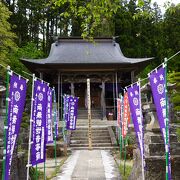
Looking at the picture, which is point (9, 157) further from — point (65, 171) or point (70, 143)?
point (70, 143)

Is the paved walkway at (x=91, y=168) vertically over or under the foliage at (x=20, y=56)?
under

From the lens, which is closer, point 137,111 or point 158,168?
point 158,168

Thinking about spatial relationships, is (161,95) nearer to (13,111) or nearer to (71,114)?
(13,111)

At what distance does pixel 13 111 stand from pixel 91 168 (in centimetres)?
508

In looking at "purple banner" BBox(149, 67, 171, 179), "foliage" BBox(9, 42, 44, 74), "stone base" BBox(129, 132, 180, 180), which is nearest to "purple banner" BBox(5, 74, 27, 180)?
"purple banner" BBox(149, 67, 171, 179)

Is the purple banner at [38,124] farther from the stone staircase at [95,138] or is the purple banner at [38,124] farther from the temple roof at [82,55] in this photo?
the temple roof at [82,55]

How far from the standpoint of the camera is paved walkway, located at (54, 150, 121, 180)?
315 inches

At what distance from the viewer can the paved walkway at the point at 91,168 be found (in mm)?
8013

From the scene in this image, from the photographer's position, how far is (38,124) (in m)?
6.20

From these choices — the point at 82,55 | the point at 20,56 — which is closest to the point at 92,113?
Result: the point at 82,55

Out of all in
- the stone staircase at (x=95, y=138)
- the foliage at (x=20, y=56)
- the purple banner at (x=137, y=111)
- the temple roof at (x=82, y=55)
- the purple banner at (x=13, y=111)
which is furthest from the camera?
the foliage at (x=20, y=56)

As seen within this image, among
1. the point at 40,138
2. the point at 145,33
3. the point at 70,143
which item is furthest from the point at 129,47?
the point at 40,138

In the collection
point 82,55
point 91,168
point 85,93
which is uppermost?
point 82,55

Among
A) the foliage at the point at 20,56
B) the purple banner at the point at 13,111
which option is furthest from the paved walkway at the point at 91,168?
the foliage at the point at 20,56
